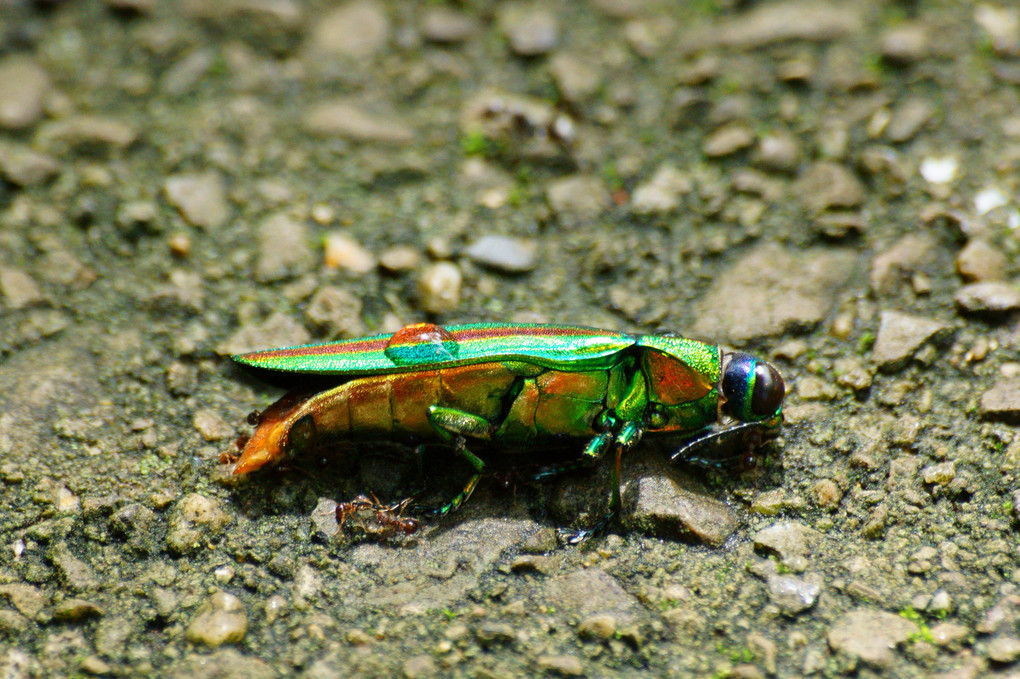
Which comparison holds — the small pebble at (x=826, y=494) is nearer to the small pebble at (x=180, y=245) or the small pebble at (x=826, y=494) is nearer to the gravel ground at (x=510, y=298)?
the gravel ground at (x=510, y=298)

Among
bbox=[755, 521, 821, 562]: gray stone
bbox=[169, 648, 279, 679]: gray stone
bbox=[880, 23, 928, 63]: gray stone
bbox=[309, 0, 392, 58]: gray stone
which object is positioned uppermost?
bbox=[880, 23, 928, 63]: gray stone

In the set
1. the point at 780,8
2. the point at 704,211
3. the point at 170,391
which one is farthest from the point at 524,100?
the point at 170,391

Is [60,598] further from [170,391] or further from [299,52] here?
[299,52]

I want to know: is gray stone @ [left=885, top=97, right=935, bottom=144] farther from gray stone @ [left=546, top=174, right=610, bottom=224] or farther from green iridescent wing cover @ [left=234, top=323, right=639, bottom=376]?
green iridescent wing cover @ [left=234, top=323, right=639, bottom=376]

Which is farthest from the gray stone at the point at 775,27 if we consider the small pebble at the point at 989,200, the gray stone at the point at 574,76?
the small pebble at the point at 989,200

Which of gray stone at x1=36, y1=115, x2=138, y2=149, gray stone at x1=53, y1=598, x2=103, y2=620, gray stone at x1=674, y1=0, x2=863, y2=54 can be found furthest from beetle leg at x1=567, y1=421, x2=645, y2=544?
gray stone at x1=36, y1=115, x2=138, y2=149

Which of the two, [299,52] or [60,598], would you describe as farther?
[299,52]
